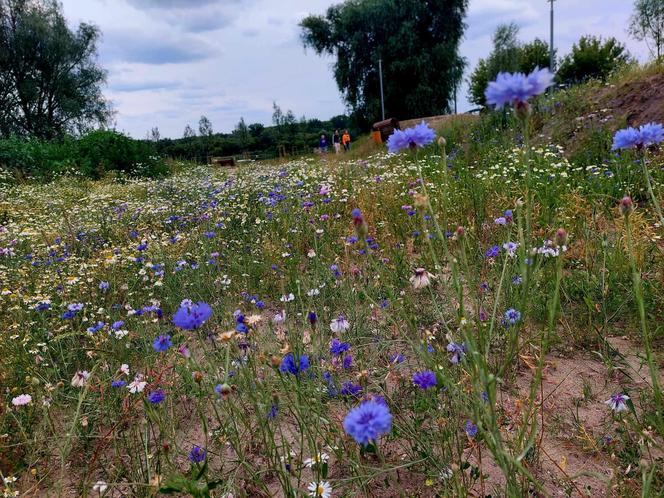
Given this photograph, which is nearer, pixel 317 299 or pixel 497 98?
pixel 497 98

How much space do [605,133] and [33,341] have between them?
20.1 feet

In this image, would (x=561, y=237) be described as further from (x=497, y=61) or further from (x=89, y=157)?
(x=497, y=61)

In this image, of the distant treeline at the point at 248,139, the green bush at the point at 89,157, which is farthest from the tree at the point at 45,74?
the green bush at the point at 89,157

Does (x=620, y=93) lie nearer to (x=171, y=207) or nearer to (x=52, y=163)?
(x=171, y=207)

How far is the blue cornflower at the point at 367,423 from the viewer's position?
2.88ft

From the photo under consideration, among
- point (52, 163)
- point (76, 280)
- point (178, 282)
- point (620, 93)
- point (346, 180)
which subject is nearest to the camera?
point (76, 280)

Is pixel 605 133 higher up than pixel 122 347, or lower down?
higher up

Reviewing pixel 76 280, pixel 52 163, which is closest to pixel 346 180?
pixel 76 280

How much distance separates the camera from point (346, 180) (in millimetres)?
5902

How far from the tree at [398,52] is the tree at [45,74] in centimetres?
1174

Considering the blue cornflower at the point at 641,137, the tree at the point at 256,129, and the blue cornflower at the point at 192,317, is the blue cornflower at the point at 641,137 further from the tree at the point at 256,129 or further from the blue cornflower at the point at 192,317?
the tree at the point at 256,129

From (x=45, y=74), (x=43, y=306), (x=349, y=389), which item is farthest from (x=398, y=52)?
Result: (x=349, y=389)

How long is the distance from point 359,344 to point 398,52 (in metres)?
23.6

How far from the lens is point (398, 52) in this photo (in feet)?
76.2
